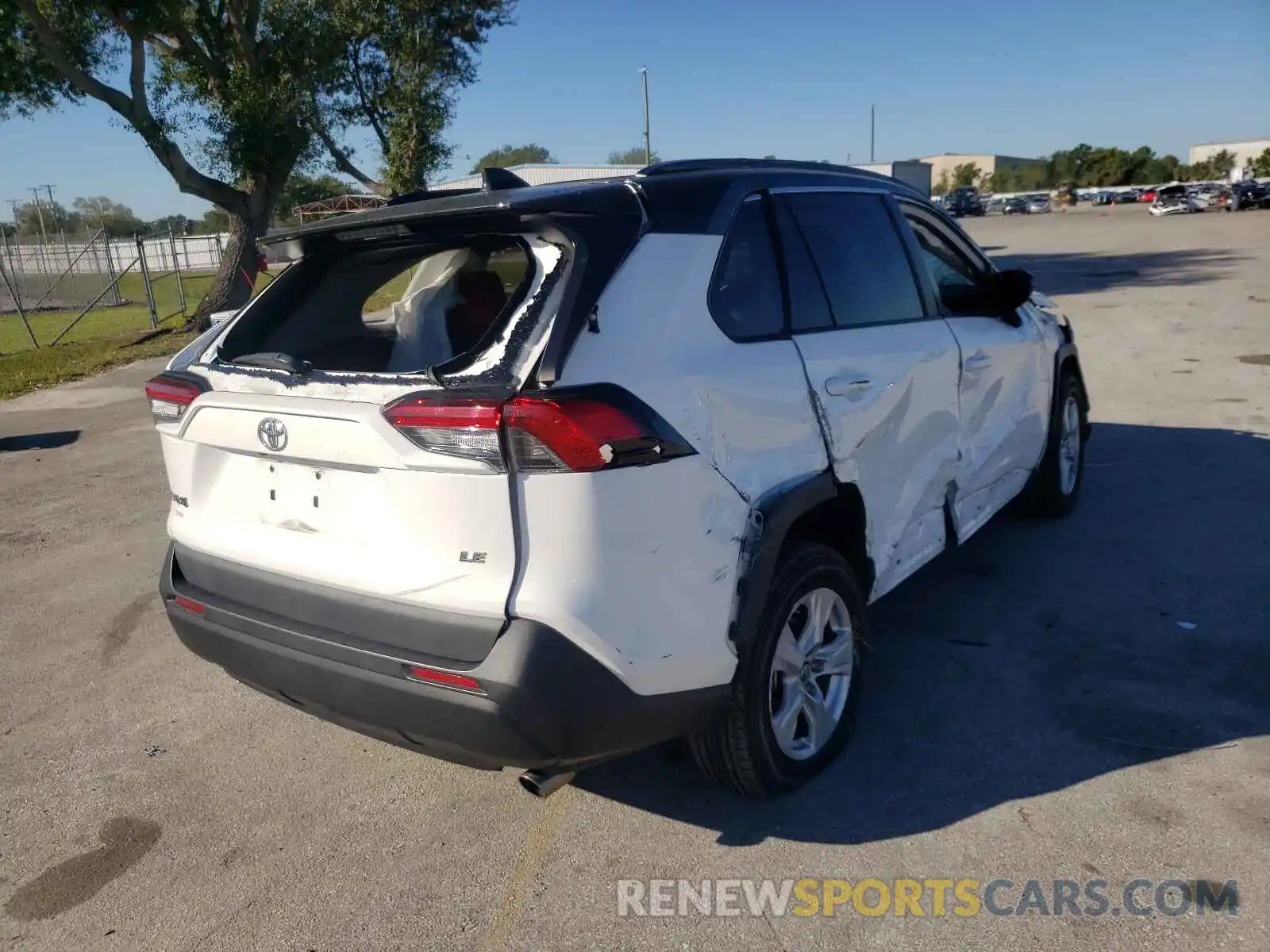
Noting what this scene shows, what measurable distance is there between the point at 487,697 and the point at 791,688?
3.79 feet

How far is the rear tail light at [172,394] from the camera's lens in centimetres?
311

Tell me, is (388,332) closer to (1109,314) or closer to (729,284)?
(729,284)

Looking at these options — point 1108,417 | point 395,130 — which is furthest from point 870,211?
point 395,130

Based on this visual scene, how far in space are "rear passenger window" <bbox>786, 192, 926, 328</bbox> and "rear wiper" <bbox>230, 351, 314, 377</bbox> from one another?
5.74 feet

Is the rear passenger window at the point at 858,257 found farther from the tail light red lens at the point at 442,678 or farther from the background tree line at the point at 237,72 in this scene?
the background tree line at the point at 237,72

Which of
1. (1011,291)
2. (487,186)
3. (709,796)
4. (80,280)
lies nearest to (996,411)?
(1011,291)

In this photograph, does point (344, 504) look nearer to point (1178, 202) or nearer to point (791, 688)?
point (791, 688)

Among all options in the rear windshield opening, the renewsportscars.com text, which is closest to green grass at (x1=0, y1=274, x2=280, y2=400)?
the rear windshield opening

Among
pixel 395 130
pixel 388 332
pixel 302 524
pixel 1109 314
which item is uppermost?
pixel 395 130

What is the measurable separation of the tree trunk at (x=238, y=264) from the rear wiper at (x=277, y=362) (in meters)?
16.6

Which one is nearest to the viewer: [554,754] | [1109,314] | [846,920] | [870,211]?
[554,754]

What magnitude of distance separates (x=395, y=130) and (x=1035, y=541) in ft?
67.4

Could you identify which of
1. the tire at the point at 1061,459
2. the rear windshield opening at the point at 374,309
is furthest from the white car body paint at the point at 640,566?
the tire at the point at 1061,459

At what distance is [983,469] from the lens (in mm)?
4508
